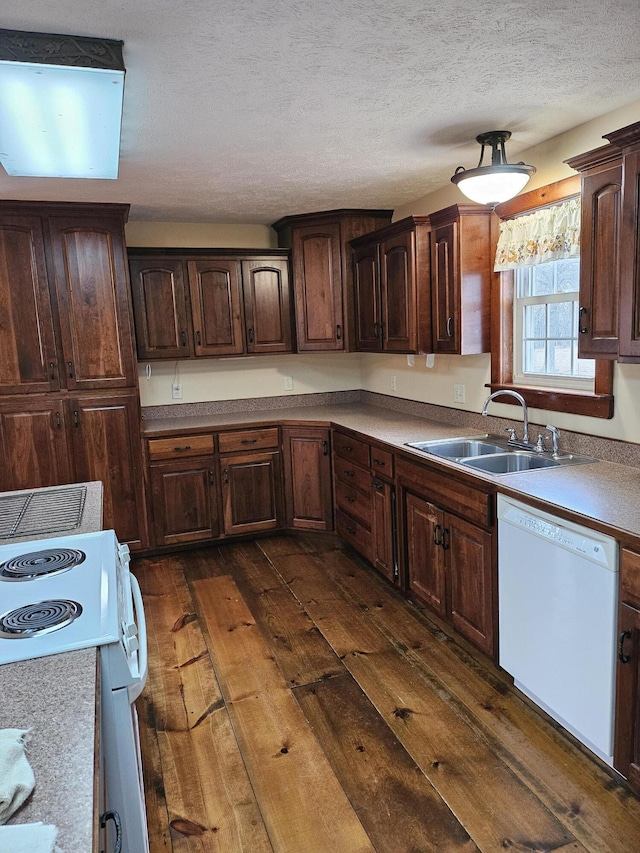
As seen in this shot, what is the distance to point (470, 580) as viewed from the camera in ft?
8.84

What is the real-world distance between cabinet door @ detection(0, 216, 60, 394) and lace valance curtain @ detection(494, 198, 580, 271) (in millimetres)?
2629

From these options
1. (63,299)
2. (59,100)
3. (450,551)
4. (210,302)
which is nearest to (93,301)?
(63,299)

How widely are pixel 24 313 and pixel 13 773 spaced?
3.30m

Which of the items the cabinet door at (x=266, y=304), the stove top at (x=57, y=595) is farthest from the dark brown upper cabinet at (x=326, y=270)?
the stove top at (x=57, y=595)

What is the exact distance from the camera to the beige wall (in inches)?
113

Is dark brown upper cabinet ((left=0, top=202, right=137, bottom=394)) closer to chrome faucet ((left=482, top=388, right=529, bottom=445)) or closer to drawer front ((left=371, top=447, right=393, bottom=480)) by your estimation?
drawer front ((left=371, top=447, right=393, bottom=480))

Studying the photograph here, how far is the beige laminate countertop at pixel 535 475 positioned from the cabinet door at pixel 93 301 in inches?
19.9

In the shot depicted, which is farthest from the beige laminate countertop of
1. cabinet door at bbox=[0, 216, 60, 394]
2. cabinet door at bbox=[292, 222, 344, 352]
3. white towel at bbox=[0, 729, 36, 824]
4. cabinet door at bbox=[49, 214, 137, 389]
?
white towel at bbox=[0, 729, 36, 824]

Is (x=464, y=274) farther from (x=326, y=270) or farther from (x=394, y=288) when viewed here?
(x=326, y=270)

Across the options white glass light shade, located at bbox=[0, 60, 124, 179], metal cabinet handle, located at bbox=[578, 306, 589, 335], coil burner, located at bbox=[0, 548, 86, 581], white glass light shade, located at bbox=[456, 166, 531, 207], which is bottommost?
coil burner, located at bbox=[0, 548, 86, 581]

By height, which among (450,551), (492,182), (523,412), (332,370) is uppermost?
(492,182)

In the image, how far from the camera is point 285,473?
173 inches

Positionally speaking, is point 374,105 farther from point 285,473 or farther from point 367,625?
point 285,473

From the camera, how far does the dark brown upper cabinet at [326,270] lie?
4.31m
